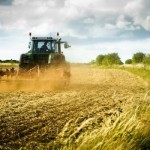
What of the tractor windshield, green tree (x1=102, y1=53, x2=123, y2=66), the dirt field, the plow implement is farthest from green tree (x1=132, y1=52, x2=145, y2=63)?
the dirt field

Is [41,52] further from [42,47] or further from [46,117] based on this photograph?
[46,117]

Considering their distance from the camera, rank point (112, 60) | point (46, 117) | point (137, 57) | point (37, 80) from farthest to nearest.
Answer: point (137, 57), point (112, 60), point (37, 80), point (46, 117)

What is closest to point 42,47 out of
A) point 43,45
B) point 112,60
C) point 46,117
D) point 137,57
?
point 43,45

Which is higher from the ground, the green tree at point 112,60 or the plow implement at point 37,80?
the green tree at point 112,60

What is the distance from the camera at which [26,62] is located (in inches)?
607

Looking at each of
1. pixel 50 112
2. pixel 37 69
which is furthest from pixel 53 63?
pixel 50 112

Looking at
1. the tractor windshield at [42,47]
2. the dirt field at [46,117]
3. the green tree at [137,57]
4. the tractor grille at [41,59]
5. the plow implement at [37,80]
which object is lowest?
the dirt field at [46,117]

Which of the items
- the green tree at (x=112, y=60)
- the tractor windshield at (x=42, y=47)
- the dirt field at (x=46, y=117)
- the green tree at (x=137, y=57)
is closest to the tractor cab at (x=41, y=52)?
the tractor windshield at (x=42, y=47)

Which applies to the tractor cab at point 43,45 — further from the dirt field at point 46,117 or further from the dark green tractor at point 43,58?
the dirt field at point 46,117

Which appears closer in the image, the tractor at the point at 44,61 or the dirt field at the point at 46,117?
the dirt field at the point at 46,117

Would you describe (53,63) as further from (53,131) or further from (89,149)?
(89,149)

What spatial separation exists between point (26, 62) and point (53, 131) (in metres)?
8.94

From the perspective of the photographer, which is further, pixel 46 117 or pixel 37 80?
pixel 37 80

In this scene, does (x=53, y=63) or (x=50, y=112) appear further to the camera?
(x=53, y=63)
